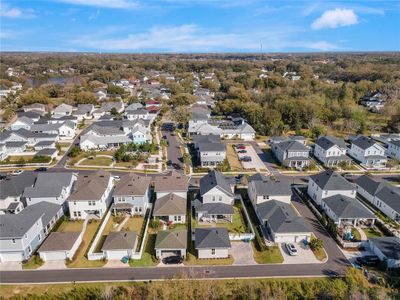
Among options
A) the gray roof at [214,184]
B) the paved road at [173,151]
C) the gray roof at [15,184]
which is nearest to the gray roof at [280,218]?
the gray roof at [214,184]

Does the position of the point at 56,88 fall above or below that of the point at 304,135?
above

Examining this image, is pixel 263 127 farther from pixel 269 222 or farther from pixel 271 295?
pixel 271 295

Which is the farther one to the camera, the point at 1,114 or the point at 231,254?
the point at 1,114

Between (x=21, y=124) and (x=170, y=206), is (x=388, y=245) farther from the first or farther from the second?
(x=21, y=124)

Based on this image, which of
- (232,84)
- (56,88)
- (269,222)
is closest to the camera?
(269,222)

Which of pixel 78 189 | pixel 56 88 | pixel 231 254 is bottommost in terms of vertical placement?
pixel 231 254

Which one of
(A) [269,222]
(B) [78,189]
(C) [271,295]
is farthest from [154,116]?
(C) [271,295]

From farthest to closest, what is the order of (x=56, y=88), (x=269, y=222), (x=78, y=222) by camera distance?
1. (x=56, y=88)
2. (x=78, y=222)
3. (x=269, y=222)

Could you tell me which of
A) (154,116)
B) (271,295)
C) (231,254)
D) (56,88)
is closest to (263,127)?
(154,116)
